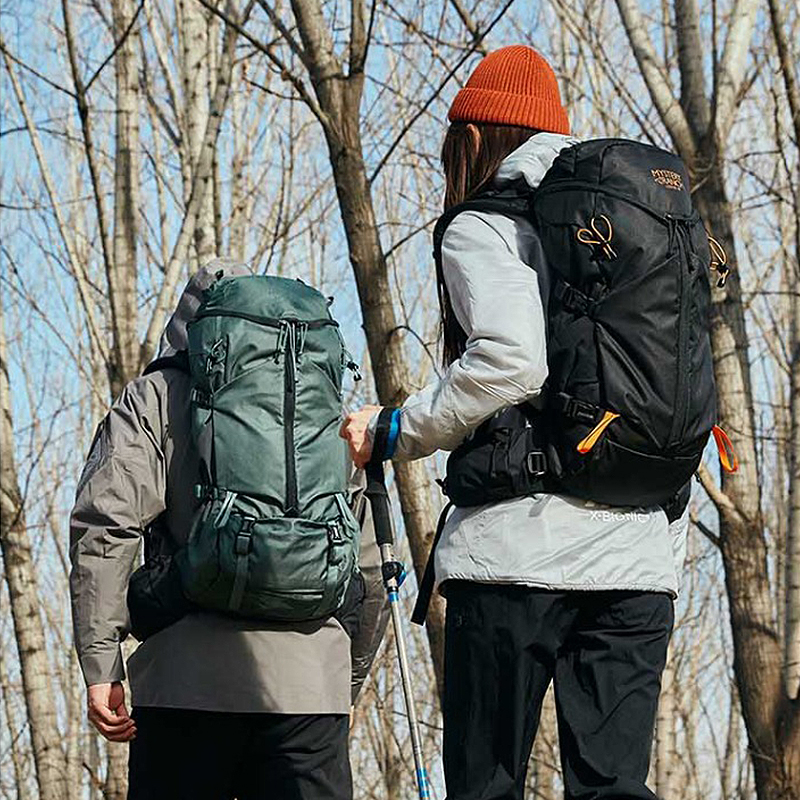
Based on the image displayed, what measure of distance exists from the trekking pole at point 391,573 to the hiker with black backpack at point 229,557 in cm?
26

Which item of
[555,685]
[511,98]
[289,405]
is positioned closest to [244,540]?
[289,405]

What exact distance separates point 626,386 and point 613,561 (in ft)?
1.15

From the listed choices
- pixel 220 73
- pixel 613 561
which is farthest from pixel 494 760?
pixel 220 73

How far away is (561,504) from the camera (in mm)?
3002

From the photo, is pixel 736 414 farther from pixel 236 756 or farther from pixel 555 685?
pixel 555 685

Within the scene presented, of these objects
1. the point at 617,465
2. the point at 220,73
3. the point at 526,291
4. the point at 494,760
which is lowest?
the point at 494,760

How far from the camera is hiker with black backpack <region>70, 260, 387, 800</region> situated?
3.62m

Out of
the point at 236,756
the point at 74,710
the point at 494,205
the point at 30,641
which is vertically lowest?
the point at 74,710

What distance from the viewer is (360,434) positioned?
3.08 m

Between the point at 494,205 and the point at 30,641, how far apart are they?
6643 millimetres

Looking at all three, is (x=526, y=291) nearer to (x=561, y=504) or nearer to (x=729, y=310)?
(x=561, y=504)

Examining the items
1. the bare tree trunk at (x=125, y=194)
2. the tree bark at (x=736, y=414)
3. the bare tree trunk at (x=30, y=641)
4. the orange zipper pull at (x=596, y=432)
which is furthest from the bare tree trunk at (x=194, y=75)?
the orange zipper pull at (x=596, y=432)

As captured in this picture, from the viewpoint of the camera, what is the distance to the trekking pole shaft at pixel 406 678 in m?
3.15

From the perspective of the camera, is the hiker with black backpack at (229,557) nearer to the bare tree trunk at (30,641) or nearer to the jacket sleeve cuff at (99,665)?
the jacket sleeve cuff at (99,665)
